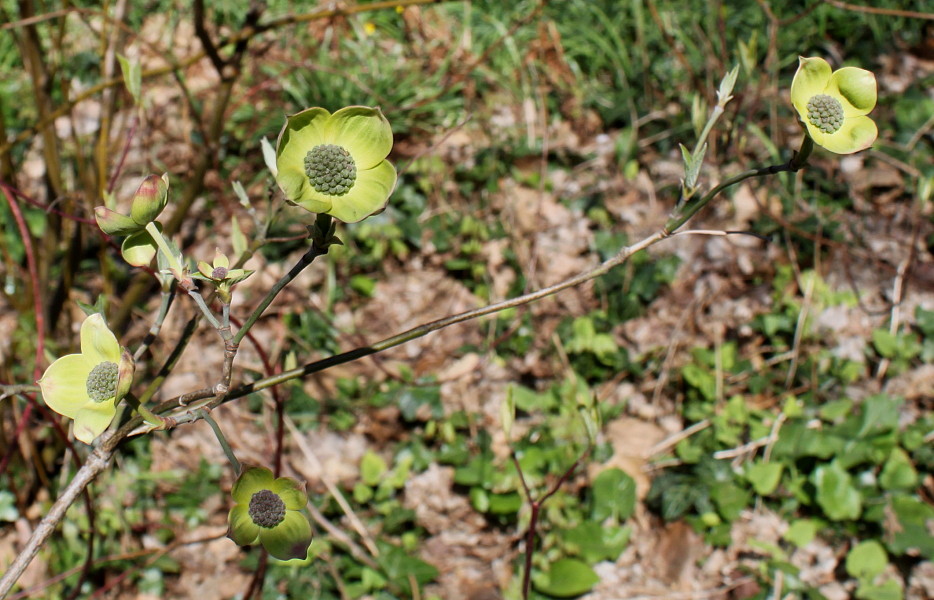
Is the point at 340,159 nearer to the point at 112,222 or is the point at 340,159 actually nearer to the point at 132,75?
the point at 112,222

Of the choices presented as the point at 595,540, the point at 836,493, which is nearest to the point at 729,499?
the point at 836,493

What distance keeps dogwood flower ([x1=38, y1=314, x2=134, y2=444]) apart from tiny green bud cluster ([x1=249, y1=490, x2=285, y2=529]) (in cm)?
14

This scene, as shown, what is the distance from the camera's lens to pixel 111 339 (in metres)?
0.63

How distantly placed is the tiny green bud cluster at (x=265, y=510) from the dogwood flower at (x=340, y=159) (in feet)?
0.81

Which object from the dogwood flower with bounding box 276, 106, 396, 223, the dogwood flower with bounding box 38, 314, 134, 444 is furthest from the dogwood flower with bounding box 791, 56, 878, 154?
the dogwood flower with bounding box 38, 314, 134, 444

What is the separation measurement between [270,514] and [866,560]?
5.80ft

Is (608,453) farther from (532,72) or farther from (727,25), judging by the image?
(727,25)

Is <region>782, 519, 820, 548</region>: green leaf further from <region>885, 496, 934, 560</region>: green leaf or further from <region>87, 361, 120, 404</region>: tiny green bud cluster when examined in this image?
<region>87, 361, 120, 404</region>: tiny green bud cluster

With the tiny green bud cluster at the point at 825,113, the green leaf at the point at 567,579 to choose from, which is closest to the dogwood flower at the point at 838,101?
the tiny green bud cluster at the point at 825,113

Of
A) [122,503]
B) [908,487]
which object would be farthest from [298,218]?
[908,487]

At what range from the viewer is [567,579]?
192 centimetres

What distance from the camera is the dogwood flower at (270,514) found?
624mm

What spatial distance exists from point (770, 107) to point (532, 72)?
0.92 metres

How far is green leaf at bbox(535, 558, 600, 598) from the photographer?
6.23ft
